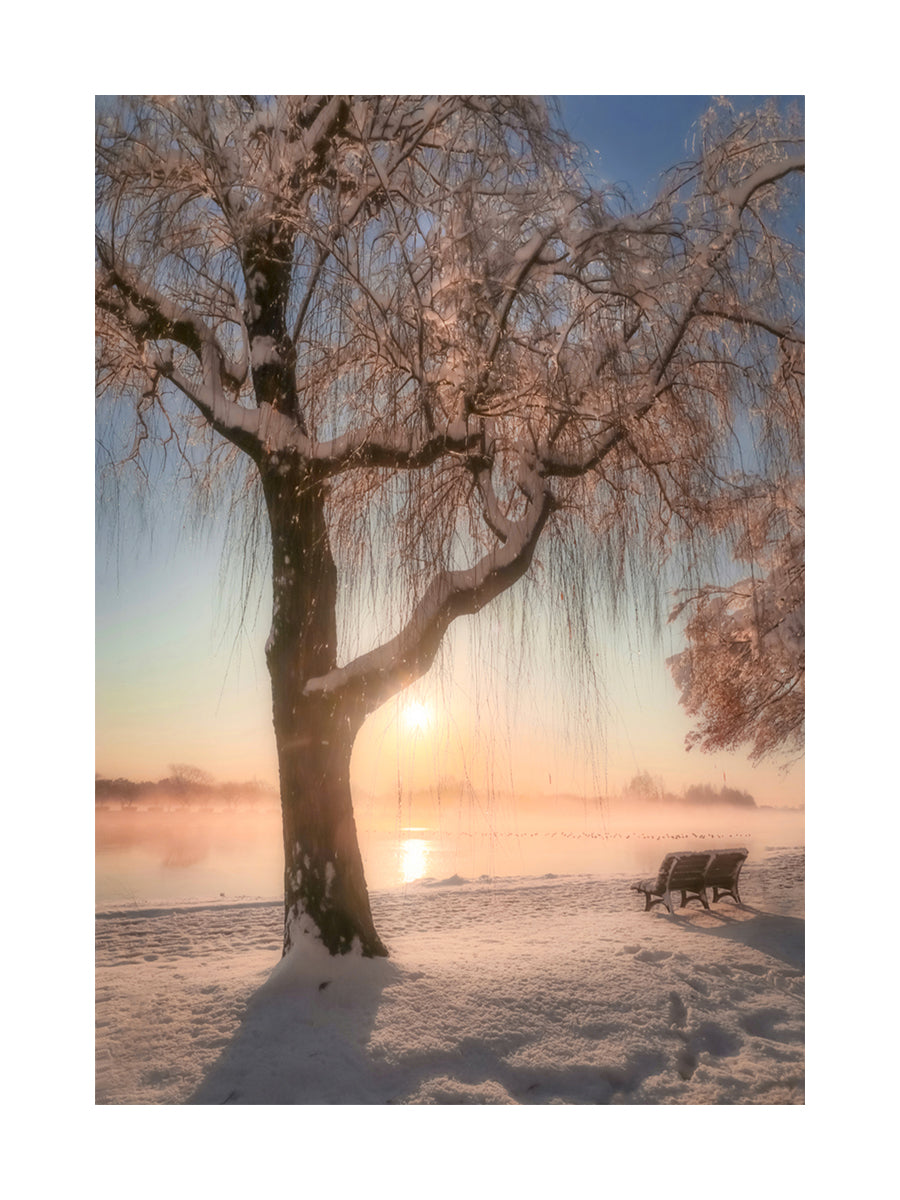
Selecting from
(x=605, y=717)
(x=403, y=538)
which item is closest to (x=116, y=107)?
(x=403, y=538)

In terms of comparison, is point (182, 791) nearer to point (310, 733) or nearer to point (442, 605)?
point (310, 733)

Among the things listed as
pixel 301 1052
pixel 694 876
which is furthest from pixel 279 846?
pixel 694 876

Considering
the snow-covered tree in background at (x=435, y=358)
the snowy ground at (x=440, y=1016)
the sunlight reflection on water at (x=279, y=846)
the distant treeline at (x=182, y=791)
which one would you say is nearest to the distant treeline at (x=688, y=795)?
the sunlight reflection on water at (x=279, y=846)

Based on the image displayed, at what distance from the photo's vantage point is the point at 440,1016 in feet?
8.41

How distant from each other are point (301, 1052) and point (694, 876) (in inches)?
74.3

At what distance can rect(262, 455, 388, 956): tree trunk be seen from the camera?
2822 mm

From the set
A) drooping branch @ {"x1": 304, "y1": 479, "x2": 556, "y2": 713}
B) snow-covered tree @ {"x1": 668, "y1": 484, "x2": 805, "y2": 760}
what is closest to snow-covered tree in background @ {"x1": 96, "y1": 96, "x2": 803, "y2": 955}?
drooping branch @ {"x1": 304, "y1": 479, "x2": 556, "y2": 713}

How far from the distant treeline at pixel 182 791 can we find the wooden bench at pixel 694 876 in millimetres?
1758

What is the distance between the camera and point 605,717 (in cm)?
285

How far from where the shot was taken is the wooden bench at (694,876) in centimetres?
346

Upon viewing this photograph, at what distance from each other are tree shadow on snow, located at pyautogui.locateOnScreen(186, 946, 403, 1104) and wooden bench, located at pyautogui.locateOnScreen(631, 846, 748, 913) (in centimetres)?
146

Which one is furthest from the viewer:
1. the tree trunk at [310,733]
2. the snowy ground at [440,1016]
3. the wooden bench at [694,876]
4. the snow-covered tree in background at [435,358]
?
the wooden bench at [694,876]

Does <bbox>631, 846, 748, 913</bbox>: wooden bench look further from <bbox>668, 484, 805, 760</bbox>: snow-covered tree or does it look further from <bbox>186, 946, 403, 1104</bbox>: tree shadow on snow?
<bbox>186, 946, 403, 1104</bbox>: tree shadow on snow

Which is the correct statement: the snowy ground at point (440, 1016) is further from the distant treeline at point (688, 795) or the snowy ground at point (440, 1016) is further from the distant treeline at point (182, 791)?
the distant treeline at point (182, 791)
